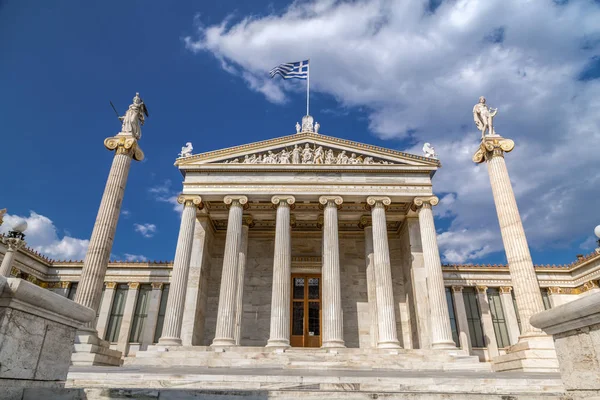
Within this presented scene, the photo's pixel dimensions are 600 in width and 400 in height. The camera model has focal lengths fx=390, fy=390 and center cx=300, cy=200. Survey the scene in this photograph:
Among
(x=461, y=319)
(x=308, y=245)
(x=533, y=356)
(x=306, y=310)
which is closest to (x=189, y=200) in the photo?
(x=308, y=245)

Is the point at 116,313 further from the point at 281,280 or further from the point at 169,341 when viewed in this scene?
the point at 281,280

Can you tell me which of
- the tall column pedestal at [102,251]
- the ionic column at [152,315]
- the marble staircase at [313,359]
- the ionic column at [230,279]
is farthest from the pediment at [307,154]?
the ionic column at [152,315]

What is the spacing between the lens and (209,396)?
19.4ft

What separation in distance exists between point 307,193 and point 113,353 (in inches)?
525

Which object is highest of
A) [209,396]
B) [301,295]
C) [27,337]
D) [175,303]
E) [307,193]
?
[307,193]

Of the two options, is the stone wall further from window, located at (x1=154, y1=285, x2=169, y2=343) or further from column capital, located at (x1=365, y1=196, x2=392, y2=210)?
window, located at (x1=154, y1=285, x2=169, y2=343)

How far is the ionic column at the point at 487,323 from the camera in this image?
28483 millimetres

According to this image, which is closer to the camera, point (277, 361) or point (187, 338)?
point (277, 361)

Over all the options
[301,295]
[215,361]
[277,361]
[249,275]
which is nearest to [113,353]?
[215,361]

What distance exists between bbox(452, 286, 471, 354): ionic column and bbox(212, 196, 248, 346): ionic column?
665 inches

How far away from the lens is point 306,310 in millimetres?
26688

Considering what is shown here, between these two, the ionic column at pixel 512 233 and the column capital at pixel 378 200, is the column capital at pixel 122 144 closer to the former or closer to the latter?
the column capital at pixel 378 200

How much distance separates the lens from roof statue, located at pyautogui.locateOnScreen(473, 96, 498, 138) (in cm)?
2414

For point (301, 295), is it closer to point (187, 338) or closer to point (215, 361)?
point (187, 338)
